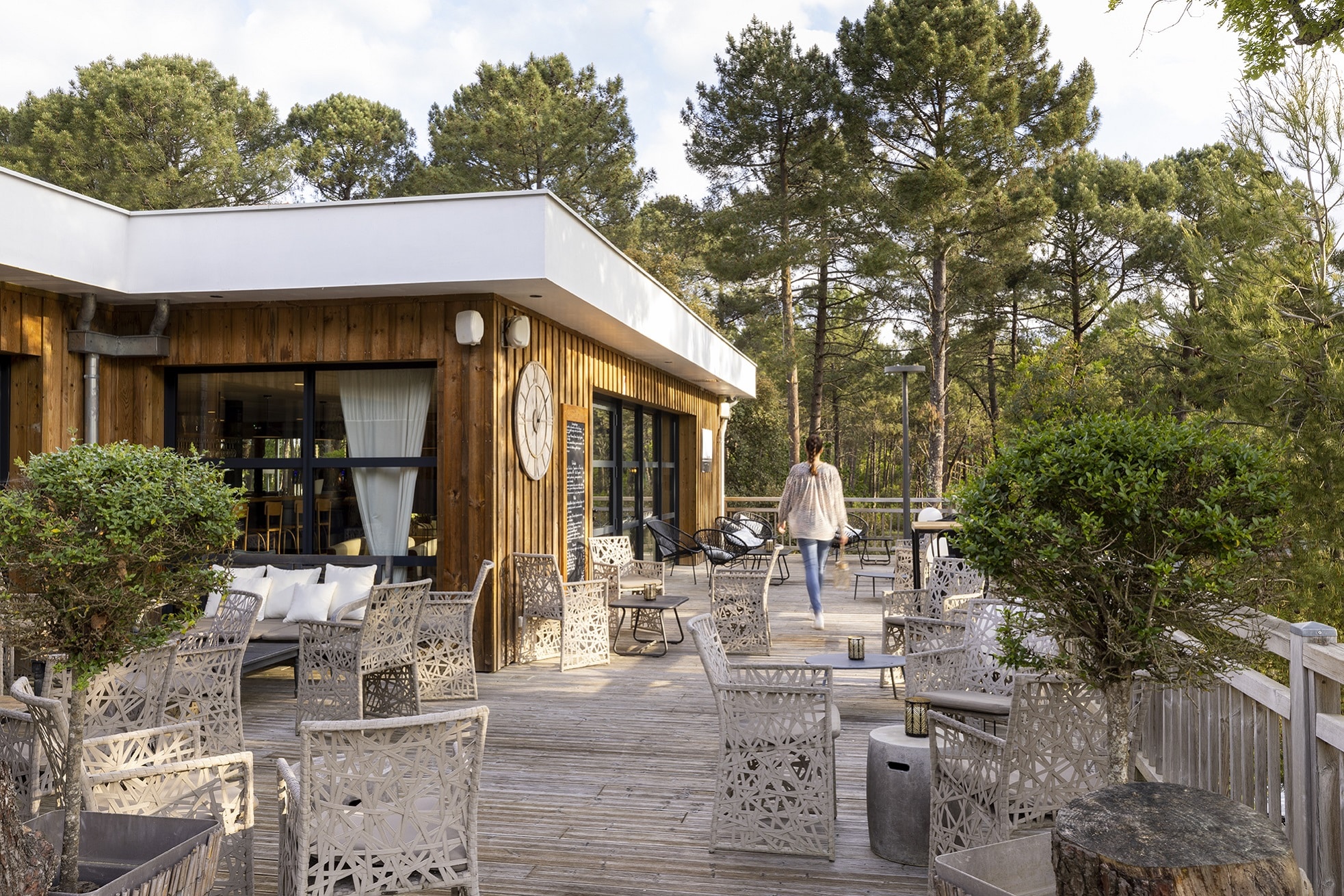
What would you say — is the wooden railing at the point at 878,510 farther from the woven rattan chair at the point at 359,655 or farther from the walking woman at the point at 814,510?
the woven rattan chair at the point at 359,655

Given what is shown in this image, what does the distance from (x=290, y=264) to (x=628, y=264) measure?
2641 millimetres

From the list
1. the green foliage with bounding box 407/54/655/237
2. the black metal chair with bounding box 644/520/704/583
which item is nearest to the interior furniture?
the black metal chair with bounding box 644/520/704/583

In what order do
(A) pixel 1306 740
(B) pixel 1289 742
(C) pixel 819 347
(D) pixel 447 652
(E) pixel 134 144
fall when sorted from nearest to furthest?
(A) pixel 1306 740, (B) pixel 1289 742, (D) pixel 447 652, (E) pixel 134 144, (C) pixel 819 347

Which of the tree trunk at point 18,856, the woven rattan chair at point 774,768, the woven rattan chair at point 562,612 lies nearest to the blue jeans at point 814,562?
the woven rattan chair at point 562,612

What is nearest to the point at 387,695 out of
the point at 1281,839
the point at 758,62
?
the point at 1281,839

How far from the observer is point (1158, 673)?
2086mm

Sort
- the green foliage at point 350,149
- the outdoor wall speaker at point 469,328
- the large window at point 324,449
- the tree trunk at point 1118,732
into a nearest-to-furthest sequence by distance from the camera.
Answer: the tree trunk at point 1118,732
the outdoor wall speaker at point 469,328
the large window at point 324,449
the green foliage at point 350,149

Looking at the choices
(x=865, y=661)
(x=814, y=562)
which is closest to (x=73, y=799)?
(x=865, y=661)

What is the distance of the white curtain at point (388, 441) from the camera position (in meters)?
6.54

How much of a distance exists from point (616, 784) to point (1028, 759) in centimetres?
191

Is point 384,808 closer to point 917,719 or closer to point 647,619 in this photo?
point 917,719

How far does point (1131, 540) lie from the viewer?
6.70ft

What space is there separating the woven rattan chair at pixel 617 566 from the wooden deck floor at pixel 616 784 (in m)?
1.35

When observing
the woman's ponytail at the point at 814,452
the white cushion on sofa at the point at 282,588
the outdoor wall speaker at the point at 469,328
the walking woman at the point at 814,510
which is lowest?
the white cushion on sofa at the point at 282,588
